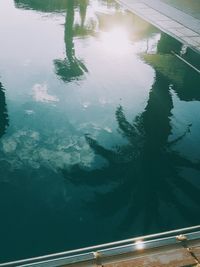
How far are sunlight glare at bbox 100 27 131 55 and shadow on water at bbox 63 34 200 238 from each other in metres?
5.54

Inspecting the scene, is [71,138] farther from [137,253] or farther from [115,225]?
[137,253]

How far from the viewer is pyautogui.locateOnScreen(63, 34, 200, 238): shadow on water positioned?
6.88m

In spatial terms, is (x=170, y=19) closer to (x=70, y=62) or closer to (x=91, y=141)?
(x=70, y=62)

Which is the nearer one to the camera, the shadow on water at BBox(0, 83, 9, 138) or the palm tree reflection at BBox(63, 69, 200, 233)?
the palm tree reflection at BBox(63, 69, 200, 233)

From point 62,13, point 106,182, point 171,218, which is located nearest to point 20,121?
point 106,182

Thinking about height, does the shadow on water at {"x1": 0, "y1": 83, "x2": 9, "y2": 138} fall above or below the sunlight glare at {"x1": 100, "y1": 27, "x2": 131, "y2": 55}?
below

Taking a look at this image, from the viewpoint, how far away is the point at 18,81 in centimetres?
1167

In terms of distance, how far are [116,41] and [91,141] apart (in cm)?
934

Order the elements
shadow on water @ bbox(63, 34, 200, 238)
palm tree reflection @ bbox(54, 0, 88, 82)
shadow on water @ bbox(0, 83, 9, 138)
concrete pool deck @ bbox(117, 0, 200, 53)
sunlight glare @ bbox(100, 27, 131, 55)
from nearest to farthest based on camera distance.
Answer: shadow on water @ bbox(63, 34, 200, 238)
shadow on water @ bbox(0, 83, 9, 138)
palm tree reflection @ bbox(54, 0, 88, 82)
sunlight glare @ bbox(100, 27, 131, 55)
concrete pool deck @ bbox(117, 0, 200, 53)

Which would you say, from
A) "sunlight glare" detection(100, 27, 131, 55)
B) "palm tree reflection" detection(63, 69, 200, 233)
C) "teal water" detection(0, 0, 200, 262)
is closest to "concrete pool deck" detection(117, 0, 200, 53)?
"teal water" detection(0, 0, 200, 262)

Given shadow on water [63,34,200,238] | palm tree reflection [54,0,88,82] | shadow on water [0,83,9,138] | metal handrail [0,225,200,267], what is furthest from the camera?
palm tree reflection [54,0,88,82]

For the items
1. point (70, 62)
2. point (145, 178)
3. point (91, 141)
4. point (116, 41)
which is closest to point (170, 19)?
point (116, 41)

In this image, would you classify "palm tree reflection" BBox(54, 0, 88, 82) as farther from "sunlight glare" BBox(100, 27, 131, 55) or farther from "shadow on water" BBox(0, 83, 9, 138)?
"shadow on water" BBox(0, 83, 9, 138)

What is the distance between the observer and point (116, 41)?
16797 millimetres
